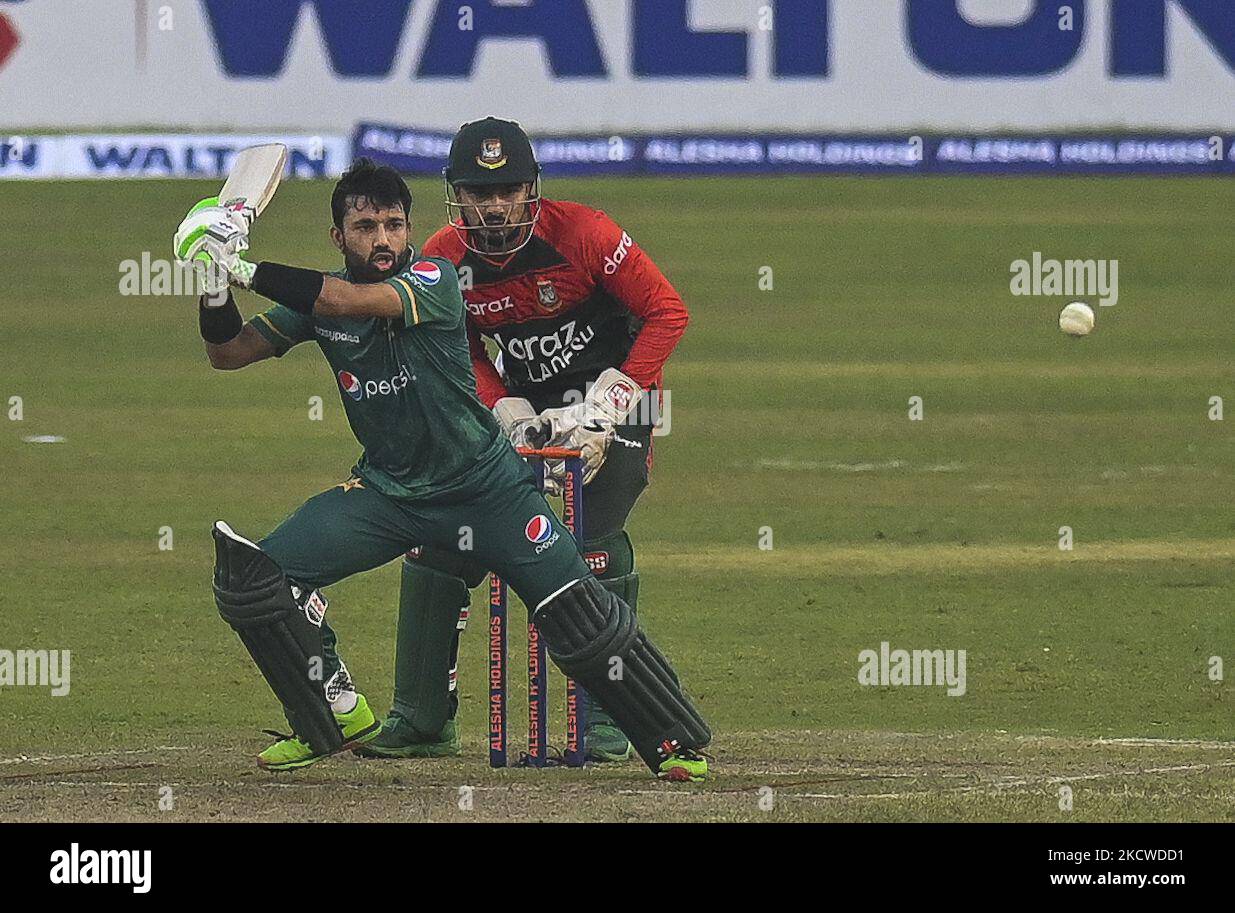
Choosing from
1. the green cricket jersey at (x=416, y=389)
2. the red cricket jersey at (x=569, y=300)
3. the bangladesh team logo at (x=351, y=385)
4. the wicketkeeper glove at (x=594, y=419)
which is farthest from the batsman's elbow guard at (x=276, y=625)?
the red cricket jersey at (x=569, y=300)

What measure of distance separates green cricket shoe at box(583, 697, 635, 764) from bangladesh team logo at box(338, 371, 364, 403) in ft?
5.02

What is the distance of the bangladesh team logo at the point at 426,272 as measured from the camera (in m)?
7.49

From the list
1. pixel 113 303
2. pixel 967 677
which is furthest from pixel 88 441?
pixel 967 677

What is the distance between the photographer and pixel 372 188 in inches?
298

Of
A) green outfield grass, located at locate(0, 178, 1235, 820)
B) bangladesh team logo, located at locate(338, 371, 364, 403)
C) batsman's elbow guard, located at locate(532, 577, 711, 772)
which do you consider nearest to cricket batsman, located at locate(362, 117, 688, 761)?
green outfield grass, located at locate(0, 178, 1235, 820)

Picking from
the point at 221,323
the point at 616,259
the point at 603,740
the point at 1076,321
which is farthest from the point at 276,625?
the point at 1076,321

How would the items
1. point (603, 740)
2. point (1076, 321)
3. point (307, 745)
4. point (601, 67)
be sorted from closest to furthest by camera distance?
point (307, 745), point (603, 740), point (1076, 321), point (601, 67)

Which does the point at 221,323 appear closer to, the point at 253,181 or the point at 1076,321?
the point at 253,181

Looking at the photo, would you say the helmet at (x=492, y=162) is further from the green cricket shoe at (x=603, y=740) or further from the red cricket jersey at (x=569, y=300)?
the green cricket shoe at (x=603, y=740)

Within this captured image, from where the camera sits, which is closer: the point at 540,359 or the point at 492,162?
the point at 492,162

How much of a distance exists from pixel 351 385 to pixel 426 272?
45 cm

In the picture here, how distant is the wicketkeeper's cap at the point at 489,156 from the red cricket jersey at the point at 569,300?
423mm

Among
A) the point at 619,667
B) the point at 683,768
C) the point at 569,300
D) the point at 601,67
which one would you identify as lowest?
the point at 683,768

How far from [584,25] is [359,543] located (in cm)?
2913
